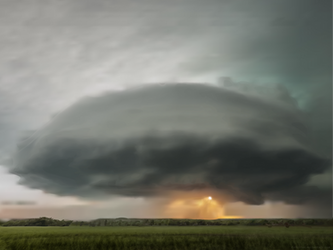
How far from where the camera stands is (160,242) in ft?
179

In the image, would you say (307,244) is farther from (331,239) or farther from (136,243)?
(136,243)

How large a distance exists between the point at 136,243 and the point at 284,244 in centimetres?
2836

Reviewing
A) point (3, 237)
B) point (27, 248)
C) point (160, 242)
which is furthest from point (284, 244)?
point (3, 237)

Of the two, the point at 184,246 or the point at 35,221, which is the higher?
the point at 35,221

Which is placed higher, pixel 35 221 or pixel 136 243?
pixel 35 221

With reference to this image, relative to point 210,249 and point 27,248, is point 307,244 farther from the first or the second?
point 27,248

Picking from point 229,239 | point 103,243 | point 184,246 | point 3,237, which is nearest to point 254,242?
point 229,239

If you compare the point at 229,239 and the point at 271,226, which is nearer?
the point at 229,239

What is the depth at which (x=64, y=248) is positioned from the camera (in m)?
53.4

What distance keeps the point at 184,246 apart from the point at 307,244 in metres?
24.0

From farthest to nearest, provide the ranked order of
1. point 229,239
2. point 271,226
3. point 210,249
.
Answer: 1. point 271,226
2. point 229,239
3. point 210,249

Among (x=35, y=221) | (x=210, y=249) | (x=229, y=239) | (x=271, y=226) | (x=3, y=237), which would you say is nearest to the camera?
(x=210, y=249)

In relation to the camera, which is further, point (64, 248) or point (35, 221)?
point (35, 221)

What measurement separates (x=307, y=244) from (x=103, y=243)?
3912 centimetres
